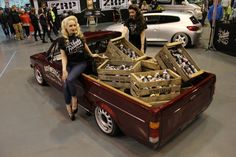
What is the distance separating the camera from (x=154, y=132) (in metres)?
2.59

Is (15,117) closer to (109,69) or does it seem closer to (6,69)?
(109,69)

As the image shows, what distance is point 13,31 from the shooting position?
10.6m

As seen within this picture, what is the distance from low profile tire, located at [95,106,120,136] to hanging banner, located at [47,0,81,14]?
31.7 ft

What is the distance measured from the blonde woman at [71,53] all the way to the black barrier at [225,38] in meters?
4.97

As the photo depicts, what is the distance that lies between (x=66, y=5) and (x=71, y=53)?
9603 mm

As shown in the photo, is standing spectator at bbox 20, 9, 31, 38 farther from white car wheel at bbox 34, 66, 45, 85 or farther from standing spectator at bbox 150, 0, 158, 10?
standing spectator at bbox 150, 0, 158, 10

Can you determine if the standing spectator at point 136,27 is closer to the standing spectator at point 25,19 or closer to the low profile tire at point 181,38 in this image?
the low profile tire at point 181,38

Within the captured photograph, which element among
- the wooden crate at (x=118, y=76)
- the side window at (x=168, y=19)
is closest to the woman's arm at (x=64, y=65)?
the wooden crate at (x=118, y=76)

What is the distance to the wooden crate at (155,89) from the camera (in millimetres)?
2768

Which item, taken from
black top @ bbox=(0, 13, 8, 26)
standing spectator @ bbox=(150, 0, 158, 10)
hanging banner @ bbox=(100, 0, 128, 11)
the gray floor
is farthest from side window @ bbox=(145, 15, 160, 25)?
black top @ bbox=(0, 13, 8, 26)

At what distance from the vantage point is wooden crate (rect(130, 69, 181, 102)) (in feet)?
9.08

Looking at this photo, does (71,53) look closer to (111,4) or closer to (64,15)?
(64,15)

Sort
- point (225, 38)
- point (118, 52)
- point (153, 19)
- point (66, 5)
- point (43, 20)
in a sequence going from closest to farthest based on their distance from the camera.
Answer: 1. point (118, 52)
2. point (225, 38)
3. point (153, 19)
4. point (43, 20)
5. point (66, 5)

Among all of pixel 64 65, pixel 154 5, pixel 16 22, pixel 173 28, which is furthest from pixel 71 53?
pixel 154 5
